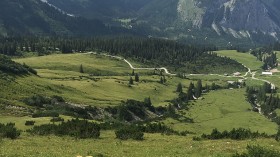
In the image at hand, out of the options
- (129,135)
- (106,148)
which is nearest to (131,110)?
(129,135)

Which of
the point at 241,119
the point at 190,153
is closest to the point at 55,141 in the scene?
the point at 190,153

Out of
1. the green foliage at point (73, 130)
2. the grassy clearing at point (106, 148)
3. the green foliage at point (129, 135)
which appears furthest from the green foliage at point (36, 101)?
the green foliage at point (129, 135)

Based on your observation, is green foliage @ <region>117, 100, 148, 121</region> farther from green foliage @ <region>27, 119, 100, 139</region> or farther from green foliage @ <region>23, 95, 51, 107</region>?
green foliage @ <region>27, 119, 100, 139</region>

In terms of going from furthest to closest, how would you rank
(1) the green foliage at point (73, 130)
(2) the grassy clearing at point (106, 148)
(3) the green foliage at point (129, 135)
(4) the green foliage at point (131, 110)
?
1. (4) the green foliage at point (131, 110)
2. (1) the green foliage at point (73, 130)
3. (3) the green foliage at point (129, 135)
4. (2) the grassy clearing at point (106, 148)

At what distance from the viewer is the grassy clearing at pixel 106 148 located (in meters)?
41.5

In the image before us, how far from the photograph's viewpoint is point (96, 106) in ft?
477

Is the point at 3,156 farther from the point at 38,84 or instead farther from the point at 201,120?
the point at 201,120

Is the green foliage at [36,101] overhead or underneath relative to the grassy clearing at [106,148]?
A: underneath

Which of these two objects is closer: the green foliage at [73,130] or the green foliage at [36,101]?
the green foliage at [73,130]

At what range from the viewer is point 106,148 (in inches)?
1852

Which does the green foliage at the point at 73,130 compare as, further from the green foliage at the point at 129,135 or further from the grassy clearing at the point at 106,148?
the green foliage at the point at 129,135

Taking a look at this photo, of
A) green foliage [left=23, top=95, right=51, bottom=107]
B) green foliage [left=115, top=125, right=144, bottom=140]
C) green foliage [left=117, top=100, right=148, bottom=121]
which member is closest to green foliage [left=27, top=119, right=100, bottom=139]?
green foliage [left=115, top=125, right=144, bottom=140]

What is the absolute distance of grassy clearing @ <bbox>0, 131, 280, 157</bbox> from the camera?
41.5 m

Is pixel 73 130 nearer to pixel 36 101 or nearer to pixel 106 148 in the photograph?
pixel 106 148
